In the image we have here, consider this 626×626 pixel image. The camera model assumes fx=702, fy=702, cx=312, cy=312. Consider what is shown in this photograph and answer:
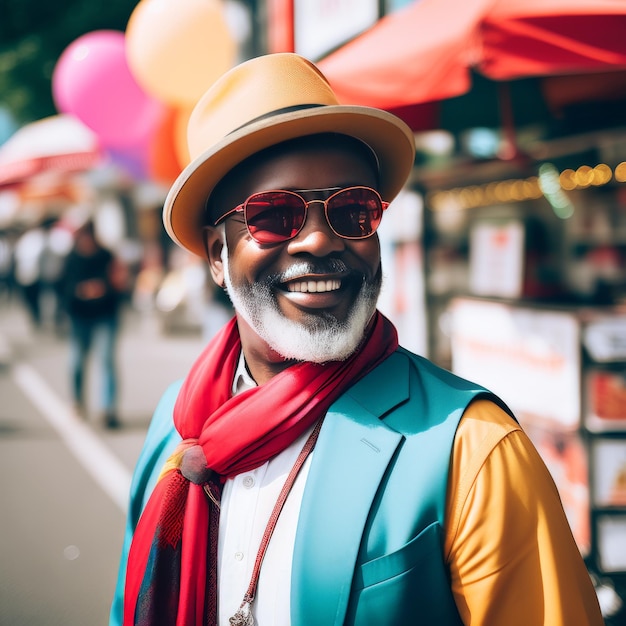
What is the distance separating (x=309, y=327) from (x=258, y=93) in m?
0.57

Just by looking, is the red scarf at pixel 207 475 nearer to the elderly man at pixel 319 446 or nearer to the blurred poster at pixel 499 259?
the elderly man at pixel 319 446

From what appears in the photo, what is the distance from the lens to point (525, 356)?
3.96 m

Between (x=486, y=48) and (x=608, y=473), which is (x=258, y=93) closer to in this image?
(x=486, y=48)

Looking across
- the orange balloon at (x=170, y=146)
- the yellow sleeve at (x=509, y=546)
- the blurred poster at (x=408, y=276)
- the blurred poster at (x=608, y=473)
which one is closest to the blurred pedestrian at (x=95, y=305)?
the orange balloon at (x=170, y=146)

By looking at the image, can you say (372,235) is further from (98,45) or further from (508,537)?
(98,45)

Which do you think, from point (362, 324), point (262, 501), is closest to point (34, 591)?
point (262, 501)

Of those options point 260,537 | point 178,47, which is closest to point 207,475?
point 260,537

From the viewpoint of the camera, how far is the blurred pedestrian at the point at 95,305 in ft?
23.4

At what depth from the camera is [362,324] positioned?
1616mm

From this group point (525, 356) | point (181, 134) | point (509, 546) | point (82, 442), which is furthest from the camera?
point (82, 442)

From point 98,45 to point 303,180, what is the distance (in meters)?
5.61

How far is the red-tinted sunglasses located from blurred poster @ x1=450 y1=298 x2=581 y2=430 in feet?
7.60

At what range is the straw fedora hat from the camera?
1.58 m

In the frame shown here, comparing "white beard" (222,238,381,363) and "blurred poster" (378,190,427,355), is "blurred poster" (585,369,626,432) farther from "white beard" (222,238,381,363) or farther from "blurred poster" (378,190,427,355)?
"blurred poster" (378,190,427,355)
